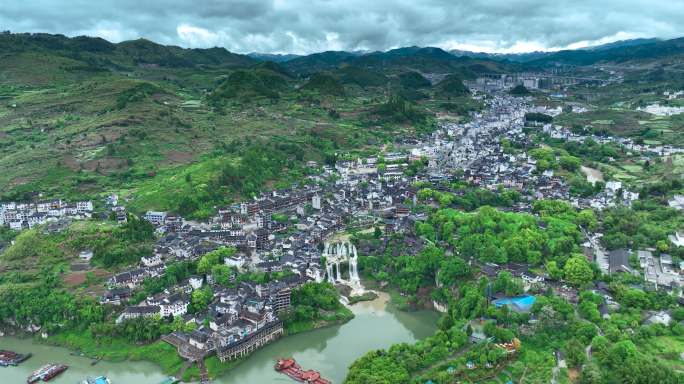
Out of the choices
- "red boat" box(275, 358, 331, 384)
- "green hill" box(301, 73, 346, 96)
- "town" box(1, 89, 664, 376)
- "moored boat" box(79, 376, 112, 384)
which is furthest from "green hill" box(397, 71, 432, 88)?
"moored boat" box(79, 376, 112, 384)

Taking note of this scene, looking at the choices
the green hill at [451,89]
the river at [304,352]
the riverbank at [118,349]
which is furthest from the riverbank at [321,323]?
the green hill at [451,89]

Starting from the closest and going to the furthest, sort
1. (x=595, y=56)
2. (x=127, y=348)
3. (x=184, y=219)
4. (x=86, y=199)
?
1. (x=127, y=348)
2. (x=184, y=219)
3. (x=86, y=199)
4. (x=595, y=56)

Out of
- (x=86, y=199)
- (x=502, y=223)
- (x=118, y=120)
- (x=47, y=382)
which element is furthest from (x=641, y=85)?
(x=47, y=382)

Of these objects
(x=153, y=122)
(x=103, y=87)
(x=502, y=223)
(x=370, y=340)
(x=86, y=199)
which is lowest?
(x=370, y=340)

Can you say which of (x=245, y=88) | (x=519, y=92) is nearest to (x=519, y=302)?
(x=245, y=88)

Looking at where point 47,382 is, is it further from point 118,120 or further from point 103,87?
point 103,87

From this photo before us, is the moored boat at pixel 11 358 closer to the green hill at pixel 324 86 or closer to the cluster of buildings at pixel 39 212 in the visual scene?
the cluster of buildings at pixel 39 212
